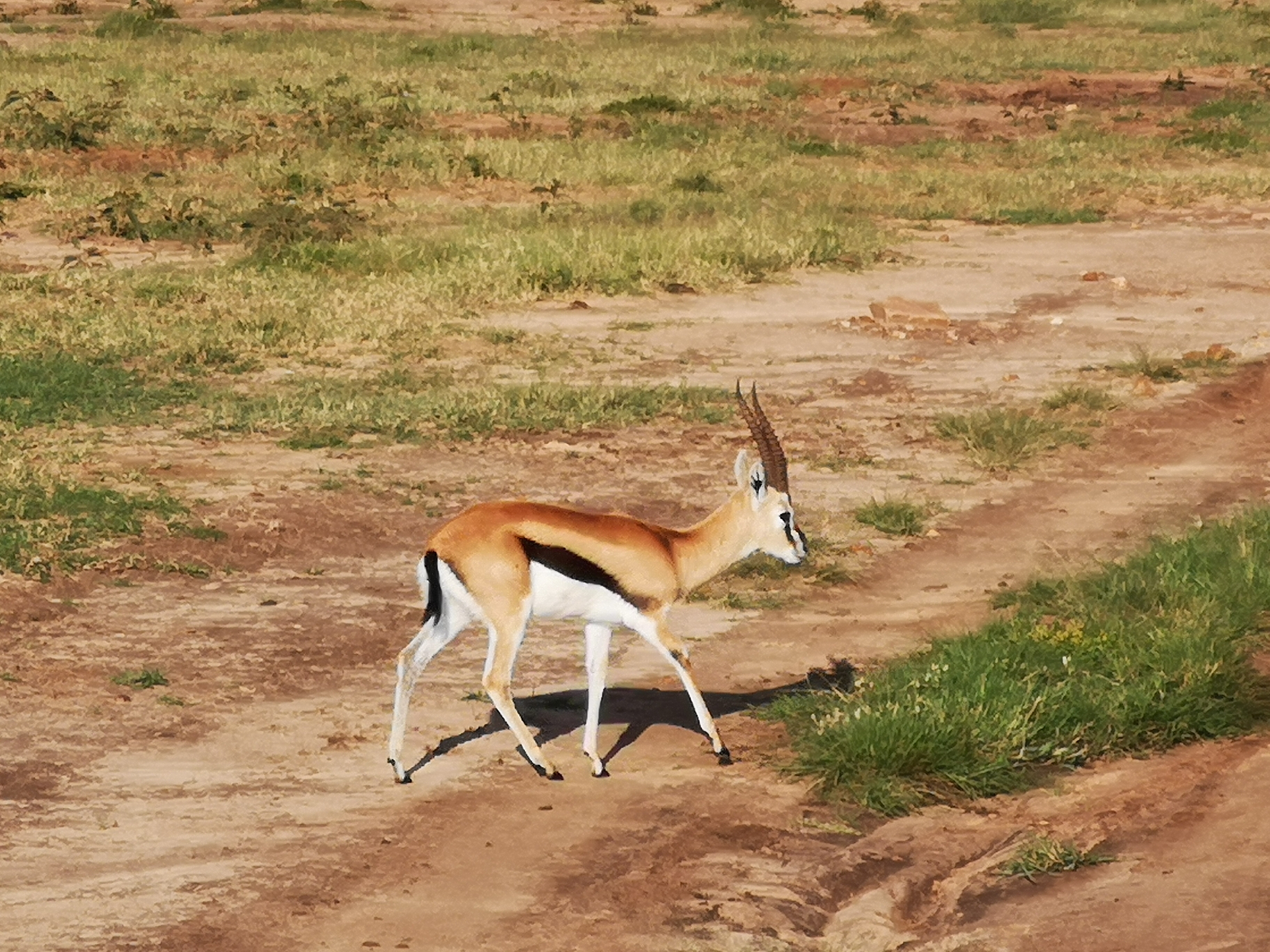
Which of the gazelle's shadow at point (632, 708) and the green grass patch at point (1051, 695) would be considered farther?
the gazelle's shadow at point (632, 708)

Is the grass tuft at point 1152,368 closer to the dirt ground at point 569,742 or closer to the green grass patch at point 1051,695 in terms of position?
the dirt ground at point 569,742

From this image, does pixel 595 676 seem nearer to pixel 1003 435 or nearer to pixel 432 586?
pixel 432 586

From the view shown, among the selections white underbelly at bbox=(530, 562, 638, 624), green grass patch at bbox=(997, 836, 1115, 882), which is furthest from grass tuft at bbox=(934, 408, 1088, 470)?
green grass patch at bbox=(997, 836, 1115, 882)

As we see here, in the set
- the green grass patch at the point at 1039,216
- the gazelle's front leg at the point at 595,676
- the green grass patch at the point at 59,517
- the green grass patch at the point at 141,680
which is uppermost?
the gazelle's front leg at the point at 595,676

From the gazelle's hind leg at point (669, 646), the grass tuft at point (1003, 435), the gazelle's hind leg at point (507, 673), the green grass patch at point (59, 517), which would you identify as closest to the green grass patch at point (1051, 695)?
the gazelle's hind leg at point (669, 646)

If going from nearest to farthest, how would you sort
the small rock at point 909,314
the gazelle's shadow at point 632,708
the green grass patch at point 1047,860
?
the green grass patch at point 1047,860 < the gazelle's shadow at point 632,708 < the small rock at point 909,314

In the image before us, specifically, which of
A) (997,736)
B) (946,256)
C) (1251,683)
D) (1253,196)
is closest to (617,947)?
(997,736)

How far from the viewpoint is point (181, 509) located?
1274 cm

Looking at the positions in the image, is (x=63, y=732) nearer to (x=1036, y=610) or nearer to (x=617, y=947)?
(x=617, y=947)

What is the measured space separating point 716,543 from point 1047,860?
1.99 meters

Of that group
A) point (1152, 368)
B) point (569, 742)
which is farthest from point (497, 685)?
point (1152, 368)

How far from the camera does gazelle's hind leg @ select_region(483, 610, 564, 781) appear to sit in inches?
332

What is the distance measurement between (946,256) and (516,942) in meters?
17.6

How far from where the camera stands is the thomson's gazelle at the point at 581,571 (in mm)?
8422
